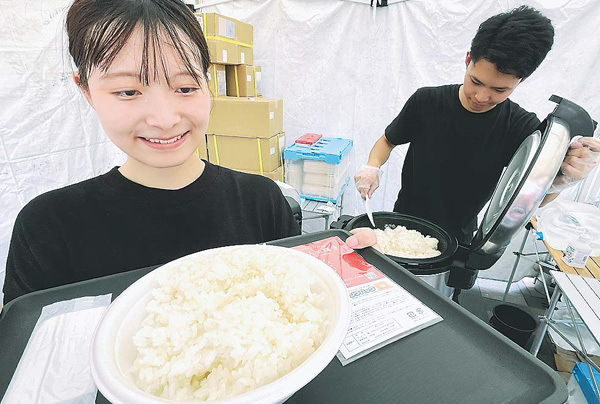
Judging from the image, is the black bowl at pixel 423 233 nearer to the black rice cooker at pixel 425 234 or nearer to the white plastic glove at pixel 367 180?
the black rice cooker at pixel 425 234

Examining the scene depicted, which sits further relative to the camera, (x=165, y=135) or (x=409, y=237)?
(x=409, y=237)

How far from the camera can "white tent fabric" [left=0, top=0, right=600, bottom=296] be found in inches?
76.2

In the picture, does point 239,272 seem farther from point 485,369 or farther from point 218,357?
point 485,369

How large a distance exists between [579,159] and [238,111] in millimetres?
2437

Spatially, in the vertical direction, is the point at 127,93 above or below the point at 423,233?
above

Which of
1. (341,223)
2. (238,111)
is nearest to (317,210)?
(238,111)

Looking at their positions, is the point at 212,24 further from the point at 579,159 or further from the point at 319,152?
the point at 579,159

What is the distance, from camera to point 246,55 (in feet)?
9.77

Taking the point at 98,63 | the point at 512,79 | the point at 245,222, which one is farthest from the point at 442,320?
the point at 512,79

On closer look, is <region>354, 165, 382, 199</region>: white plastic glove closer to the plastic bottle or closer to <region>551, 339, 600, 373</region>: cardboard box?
the plastic bottle

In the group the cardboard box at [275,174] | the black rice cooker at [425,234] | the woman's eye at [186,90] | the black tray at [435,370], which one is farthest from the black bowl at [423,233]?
the cardboard box at [275,174]

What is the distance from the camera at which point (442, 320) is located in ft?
1.90

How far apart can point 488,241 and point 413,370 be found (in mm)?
693

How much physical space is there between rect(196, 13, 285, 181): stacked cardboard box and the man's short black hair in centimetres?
183
